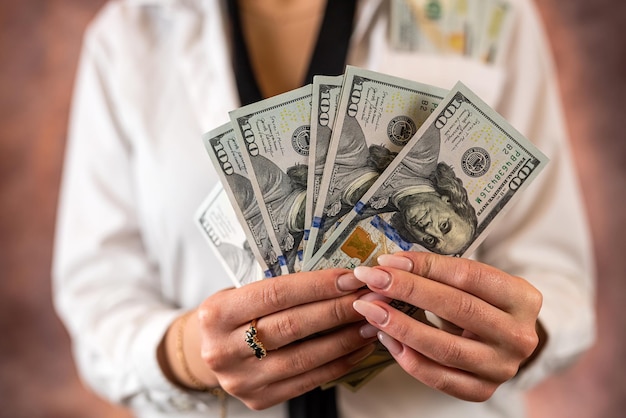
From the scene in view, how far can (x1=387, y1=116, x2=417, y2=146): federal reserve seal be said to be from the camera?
69 cm

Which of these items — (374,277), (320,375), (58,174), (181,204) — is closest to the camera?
(374,277)

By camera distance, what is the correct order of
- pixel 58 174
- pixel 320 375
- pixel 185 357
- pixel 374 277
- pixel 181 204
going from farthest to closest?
pixel 58 174 → pixel 181 204 → pixel 185 357 → pixel 320 375 → pixel 374 277

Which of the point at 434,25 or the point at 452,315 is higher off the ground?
the point at 434,25

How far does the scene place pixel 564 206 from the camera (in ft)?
3.24

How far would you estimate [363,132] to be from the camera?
68 centimetres

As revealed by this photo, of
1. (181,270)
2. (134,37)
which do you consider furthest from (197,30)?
(181,270)

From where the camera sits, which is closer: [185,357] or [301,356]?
[301,356]

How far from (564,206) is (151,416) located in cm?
76

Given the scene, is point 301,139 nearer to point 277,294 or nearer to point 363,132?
point 363,132

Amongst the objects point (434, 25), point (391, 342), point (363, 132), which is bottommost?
point (391, 342)

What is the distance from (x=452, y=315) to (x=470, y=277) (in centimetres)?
4

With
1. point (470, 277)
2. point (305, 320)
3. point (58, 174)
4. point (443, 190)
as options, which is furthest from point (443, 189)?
point (58, 174)

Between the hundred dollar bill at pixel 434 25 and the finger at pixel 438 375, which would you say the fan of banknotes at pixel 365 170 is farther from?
the hundred dollar bill at pixel 434 25

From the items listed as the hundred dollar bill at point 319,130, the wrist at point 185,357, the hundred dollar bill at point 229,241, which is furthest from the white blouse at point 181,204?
the hundred dollar bill at point 319,130
